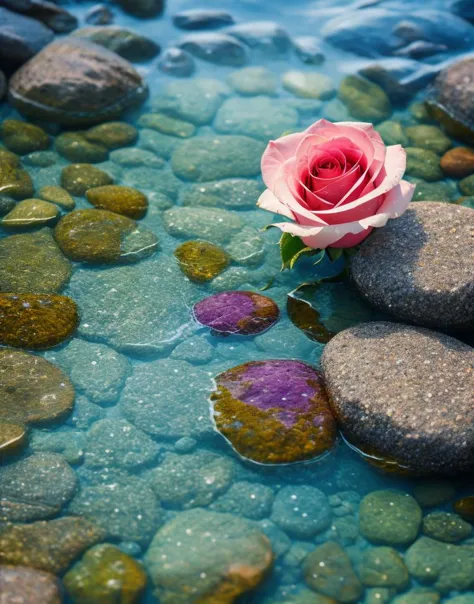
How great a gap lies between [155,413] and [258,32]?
3180 mm

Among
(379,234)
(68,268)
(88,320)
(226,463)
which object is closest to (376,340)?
(379,234)

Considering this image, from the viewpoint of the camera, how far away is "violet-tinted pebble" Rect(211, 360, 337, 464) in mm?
2545

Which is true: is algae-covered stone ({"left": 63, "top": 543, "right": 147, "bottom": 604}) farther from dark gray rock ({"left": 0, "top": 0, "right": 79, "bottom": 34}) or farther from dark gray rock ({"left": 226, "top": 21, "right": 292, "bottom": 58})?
dark gray rock ({"left": 0, "top": 0, "right": 79, "bottom": 34})

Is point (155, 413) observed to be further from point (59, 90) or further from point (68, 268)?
point (59, 90)

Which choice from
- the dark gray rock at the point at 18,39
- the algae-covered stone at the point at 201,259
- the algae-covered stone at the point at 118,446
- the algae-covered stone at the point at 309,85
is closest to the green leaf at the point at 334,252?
the algae-covered stone at the point at 201,259

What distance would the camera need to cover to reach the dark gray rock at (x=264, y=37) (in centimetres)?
484

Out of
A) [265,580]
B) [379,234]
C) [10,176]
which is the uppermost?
[379,234]

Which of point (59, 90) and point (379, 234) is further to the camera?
point (59, 90)

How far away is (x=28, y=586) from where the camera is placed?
2.11 m

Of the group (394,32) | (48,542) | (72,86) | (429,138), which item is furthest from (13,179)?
(394,32)

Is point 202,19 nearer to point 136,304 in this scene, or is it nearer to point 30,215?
point 30,215

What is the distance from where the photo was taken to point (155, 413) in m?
2.69

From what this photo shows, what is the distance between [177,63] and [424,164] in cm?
178

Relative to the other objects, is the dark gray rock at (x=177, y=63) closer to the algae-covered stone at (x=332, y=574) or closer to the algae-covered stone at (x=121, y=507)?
the algae-covered stone at (x=121, y=507)
